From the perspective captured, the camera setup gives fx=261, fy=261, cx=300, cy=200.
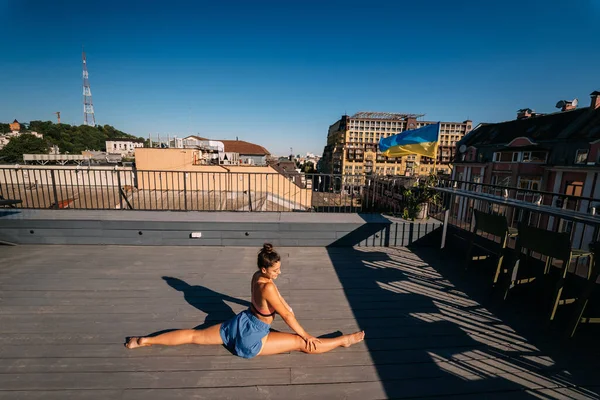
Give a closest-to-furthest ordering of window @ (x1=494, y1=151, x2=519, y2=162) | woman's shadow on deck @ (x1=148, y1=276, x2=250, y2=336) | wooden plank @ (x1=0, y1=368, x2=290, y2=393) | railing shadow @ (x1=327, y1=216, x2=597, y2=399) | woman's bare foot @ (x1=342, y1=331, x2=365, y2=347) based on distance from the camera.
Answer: wooden plank @ (x1=0, y1=368, x2=290, y2=393) < railing shadow @ (x1=327, y1=216, x2=597, y2=399) < woman's bare foot @ (x1=342, y1=331, x2=365, y2=347) < woman's shadow on deck @ (x1=148, y1=276, x2=250, y2=336) < window @ (x1=494, y1=151, x2=519, y2=162)

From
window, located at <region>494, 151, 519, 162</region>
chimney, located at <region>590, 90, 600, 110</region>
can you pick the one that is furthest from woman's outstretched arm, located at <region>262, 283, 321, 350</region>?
window, located at <region>494, 151, 519, 162</region>

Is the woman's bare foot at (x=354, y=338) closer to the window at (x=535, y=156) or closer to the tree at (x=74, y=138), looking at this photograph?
the window at (x=535, y=156)

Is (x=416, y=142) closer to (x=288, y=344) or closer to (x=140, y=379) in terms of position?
(x=288, y=344)

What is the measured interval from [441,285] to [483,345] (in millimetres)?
1341

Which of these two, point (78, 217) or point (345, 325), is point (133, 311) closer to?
point (345, 325)

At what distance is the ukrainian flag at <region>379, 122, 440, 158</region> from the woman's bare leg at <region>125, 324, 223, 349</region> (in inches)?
247

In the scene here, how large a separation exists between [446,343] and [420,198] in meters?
3.57

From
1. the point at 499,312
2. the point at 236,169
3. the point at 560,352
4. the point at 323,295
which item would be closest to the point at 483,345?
the point at 560,352

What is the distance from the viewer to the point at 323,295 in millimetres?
3486

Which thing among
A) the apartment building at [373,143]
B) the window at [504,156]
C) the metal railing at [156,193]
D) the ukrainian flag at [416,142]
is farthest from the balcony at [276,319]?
the apartment building at [373,143]

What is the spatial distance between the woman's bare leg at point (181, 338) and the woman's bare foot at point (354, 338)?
1188 millimetres

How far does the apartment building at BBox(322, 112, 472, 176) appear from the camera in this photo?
8006 centimetres

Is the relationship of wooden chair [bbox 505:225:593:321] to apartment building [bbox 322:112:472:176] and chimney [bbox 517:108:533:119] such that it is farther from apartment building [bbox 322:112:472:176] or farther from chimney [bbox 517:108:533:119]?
apartment building [bbox 322:112:472:176]

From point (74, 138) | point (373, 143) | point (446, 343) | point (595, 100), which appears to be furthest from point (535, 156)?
point (74, 138)
